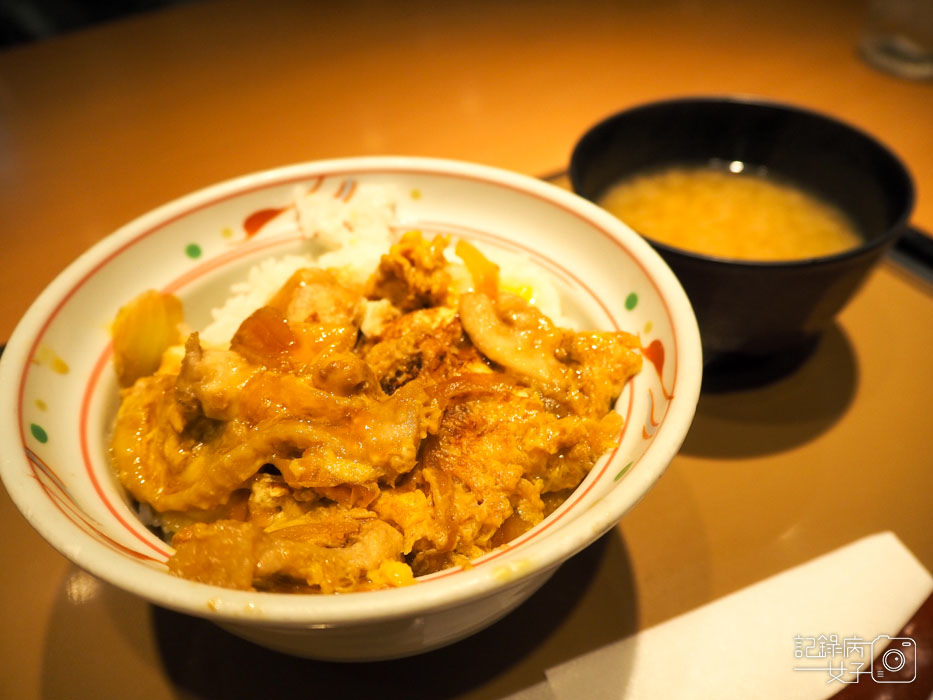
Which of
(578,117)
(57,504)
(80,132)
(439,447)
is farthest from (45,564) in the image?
(578,117)

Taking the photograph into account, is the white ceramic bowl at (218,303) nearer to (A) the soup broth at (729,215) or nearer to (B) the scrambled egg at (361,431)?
(B) the scrambled egg at (361,431)

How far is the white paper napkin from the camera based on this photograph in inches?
48.4

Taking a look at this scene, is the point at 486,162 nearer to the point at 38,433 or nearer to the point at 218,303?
the point at 218,303

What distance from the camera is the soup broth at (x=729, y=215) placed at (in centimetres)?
198

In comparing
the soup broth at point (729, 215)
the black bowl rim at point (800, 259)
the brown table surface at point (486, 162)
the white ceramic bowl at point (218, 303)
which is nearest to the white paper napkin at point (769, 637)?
the brown table surface at point (486, 162)

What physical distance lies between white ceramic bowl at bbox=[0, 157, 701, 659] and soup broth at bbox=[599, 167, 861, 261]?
571 mm

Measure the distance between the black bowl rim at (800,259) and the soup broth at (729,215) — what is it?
91mm

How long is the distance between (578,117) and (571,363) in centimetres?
209

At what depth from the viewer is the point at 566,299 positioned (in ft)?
5.21

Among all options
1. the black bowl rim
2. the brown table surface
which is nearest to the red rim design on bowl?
the black bowl rim

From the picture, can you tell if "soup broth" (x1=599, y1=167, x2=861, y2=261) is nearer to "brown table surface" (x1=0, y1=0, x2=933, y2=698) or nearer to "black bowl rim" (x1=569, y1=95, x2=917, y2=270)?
"black bowl rim" (x1=569, y1=95, x2=917, y2=270)

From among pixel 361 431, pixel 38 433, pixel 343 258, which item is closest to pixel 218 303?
pixel 343 258

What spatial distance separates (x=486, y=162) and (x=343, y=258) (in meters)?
1.24

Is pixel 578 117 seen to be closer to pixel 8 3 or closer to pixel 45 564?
pixel 45 564
